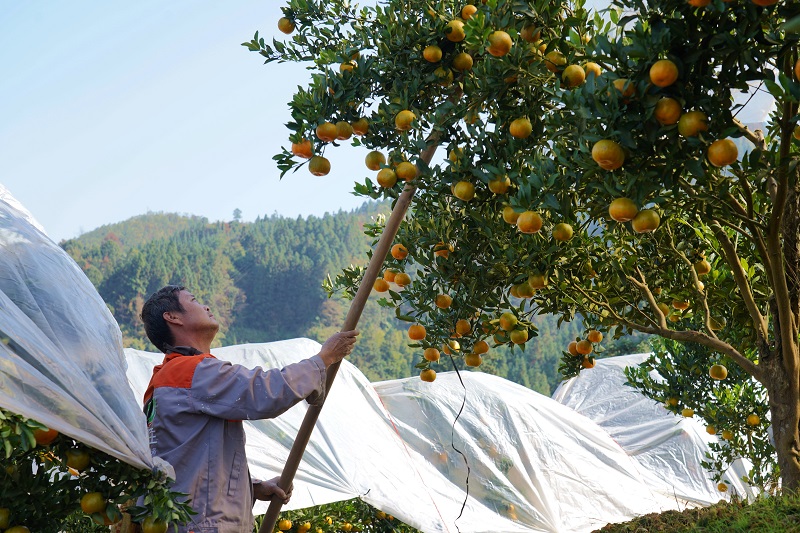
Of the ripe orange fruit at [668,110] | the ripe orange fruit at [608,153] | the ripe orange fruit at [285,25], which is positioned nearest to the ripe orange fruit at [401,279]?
the ripe orange fruit at [285,25]

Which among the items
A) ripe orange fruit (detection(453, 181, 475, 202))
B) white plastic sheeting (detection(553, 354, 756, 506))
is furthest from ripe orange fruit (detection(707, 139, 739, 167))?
white plastic sheeting (detection(553, 354, 756, 506))

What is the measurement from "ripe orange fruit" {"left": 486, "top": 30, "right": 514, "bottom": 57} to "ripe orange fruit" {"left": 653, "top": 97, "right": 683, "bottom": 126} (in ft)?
1.68

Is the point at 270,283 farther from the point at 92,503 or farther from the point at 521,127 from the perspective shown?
the point at 92,503

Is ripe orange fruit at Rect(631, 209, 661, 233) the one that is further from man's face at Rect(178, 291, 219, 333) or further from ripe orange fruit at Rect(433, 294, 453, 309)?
man's face at Rect(178, 291, 219, 333)

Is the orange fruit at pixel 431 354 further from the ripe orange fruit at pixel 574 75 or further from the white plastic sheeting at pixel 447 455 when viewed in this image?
the white plastic sheeting at pixel 447 455

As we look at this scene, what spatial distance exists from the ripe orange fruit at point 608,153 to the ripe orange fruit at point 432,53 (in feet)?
2.43

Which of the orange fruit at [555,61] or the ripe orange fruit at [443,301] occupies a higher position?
the orange fruit at [555,61]

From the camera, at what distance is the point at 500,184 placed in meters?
2.05

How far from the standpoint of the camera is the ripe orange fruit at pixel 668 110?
1.52m

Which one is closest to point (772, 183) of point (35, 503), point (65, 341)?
point (65, 341)

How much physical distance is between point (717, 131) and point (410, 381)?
5.79 metres

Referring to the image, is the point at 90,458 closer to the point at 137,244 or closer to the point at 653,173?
the point at 653,173

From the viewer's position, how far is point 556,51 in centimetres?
204

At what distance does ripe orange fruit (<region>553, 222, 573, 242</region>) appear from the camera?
2.12 meters
